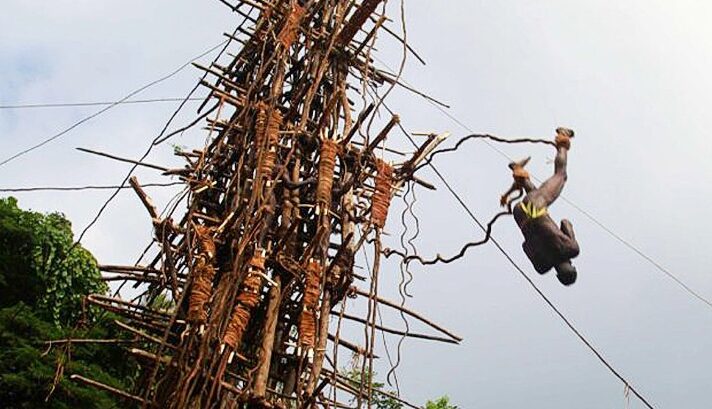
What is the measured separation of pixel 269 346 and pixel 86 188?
7.36 ft

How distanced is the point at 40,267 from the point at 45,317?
0.59m

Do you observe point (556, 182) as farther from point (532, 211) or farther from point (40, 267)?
point (40, 267)

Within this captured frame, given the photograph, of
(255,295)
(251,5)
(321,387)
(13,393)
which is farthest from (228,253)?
(13,393)

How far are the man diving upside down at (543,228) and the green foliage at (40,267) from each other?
6.02 metres

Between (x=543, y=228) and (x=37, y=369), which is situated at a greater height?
(x=543, y=228)

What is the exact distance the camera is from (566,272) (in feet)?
10.3

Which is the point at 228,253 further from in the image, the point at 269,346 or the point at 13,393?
the point at 13,393

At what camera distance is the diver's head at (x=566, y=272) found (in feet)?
10.3

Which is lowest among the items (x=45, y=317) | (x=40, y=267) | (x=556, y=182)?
(x=556, y=182)

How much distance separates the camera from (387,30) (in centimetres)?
619

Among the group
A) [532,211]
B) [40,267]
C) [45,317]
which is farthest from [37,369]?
[532,211]

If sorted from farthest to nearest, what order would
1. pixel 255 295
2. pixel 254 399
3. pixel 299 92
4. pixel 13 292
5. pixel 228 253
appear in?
pixel 13 292, pixel 299 92, pixel 228 253, pixel 255 295, pixel 254 399

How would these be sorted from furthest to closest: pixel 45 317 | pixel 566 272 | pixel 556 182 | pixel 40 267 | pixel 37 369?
pixel 40 267
pixel 45 317
pixel 37 369
pixel 556 182
pixel 566 272

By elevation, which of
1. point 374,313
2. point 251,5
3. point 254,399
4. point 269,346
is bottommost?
point 254,399
